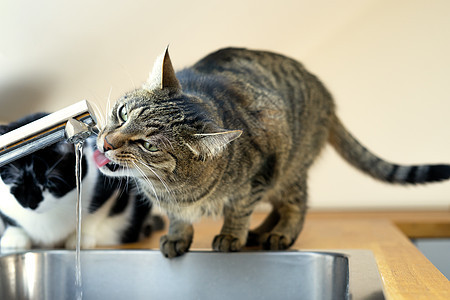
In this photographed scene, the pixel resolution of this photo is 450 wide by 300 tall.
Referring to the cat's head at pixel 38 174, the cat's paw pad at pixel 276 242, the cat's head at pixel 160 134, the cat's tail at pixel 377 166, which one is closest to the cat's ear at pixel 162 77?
the cat's head at pixel 160 134

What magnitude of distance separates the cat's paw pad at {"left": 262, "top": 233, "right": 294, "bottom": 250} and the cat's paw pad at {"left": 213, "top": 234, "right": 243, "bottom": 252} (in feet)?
0.31

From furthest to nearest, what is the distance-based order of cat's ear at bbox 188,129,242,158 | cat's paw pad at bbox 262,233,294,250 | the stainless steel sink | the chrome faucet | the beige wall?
the beige wall, cat's paw pad at bbox 262,233,294,250, the stainless steel sink, cat's ear at bbox 188,129,242,158, the chrome faucet

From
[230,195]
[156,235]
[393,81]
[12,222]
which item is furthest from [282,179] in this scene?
[393,81]

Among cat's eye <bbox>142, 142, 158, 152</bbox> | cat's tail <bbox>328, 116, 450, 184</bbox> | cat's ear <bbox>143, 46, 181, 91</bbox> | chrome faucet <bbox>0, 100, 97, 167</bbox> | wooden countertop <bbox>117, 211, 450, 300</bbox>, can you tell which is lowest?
wooden countertop <bbox>117, 211, 450, 300</bbox>

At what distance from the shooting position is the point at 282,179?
128cm

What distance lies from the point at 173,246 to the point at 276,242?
0.78ft

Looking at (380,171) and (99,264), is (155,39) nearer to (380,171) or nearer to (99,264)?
(99,264)

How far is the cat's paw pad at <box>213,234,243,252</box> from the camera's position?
109 centimetres

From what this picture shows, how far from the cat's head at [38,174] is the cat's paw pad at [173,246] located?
27cm

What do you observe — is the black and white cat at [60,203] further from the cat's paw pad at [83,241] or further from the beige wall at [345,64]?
the beige wall at [345,64]

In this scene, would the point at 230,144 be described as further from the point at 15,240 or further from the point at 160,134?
the point at 15,240

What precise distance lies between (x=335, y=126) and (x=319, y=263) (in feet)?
1.73

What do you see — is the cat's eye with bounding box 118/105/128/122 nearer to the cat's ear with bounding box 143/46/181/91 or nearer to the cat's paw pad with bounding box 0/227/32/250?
the cat's ear with bounding box 143/46/181/91

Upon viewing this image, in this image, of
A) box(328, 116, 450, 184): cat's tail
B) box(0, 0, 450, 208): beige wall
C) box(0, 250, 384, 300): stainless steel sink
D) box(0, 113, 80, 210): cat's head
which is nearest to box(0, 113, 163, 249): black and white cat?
box(0, 113, 80, 210): cat's head
